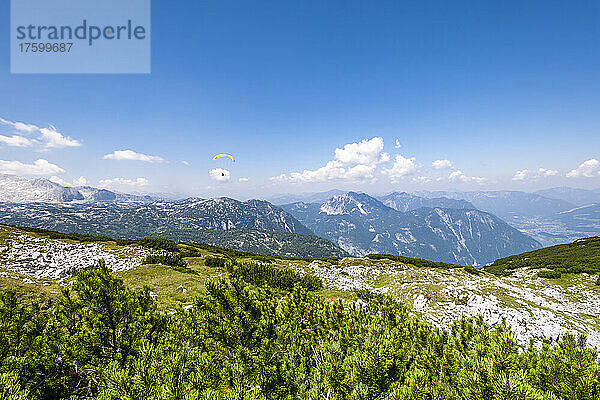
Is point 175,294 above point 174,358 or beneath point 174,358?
beneath

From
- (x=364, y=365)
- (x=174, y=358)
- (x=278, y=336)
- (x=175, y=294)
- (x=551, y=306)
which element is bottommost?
(x=551, y=306)

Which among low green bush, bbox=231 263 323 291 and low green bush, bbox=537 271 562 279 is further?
low green bush, bbox=537 271 562 279

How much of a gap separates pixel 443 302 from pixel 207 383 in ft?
67.8

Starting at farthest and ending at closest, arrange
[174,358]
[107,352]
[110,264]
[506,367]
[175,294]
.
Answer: [110,264], [175,294], [107,352], [174,358], [506,367]

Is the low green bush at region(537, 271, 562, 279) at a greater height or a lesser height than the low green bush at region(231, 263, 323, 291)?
lesser

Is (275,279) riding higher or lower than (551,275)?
higher

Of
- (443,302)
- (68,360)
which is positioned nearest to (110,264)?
(68,360)

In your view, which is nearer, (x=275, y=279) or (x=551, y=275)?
(x=275, y=279)

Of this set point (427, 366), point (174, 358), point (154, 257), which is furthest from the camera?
point (154, 257)

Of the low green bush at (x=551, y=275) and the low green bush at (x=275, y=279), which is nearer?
the low green bush at (x=275, y=279)

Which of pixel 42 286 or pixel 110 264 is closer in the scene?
pixel 42 286

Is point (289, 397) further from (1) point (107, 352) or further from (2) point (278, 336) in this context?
(1) point (107, 352)

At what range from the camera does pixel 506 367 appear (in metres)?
4.45

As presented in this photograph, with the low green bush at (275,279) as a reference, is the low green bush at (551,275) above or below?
below
